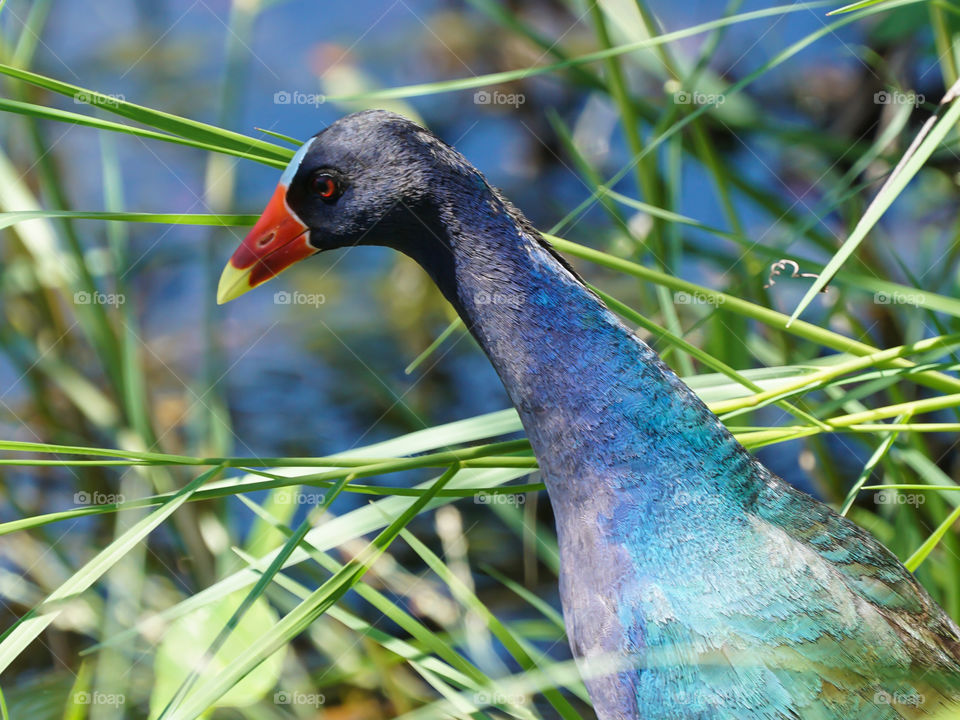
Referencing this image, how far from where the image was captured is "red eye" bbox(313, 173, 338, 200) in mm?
1104

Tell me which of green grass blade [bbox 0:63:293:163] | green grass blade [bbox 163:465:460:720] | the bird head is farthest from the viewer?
the bird head

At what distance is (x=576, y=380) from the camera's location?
0.99 meters

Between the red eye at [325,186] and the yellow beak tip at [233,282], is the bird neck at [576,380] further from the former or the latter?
the yellow beak tip at [233,282]

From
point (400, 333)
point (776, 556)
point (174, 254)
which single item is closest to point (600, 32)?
point (776, 556)

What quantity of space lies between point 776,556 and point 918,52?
72.5 inches

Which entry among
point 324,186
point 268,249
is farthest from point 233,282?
point 324,186

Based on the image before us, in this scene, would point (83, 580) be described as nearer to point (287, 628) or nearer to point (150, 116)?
point (287, 628)

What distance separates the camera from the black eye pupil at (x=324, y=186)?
1.10m

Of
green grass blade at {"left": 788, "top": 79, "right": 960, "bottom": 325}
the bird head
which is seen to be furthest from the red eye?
green grass blade at {"left": 788, "top": 79, "right": 960, "bottom": 325}

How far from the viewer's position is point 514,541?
2.23m

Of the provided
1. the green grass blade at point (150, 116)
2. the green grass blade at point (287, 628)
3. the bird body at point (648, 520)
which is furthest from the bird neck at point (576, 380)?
the green grass blade at point (150, 116)

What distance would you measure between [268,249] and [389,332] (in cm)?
167

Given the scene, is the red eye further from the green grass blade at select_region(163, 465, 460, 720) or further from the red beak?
the green grass blade at select_region(163, 465, 460, 720)

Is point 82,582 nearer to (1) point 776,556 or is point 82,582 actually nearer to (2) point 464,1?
(1) point 776,556
